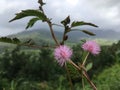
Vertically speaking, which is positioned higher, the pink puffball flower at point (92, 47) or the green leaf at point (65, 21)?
the green leaf at point (65, 21)

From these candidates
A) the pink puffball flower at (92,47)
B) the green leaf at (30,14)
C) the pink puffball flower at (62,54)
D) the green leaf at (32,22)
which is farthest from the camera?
the green leaf at (32,22)

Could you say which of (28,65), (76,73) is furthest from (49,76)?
(76,73)

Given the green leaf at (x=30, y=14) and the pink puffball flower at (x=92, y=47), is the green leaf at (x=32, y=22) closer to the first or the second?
the green leaf at (x=30, y=14)

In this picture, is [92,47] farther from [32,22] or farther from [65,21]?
[32,22]

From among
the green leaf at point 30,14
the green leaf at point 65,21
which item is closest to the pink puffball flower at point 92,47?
the green leaf at point 65,21

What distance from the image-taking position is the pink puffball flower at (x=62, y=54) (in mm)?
1937

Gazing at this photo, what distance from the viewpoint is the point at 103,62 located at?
74.5 meters

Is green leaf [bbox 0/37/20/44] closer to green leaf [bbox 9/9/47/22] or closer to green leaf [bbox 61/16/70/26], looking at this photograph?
green leaf [bbox 9/9/47/22]

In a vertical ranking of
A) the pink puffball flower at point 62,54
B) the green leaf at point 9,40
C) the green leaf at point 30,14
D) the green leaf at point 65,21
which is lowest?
the pink puffball flower at point 62,54

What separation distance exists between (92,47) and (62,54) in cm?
28

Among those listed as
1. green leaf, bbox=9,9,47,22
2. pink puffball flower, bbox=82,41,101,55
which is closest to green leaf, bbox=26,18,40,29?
green leaf, bbox=9,9,47,22

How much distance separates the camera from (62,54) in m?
1.96

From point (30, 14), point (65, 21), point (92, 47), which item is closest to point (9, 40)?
point (30, 14)

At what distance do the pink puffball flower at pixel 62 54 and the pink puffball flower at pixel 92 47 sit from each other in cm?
20
